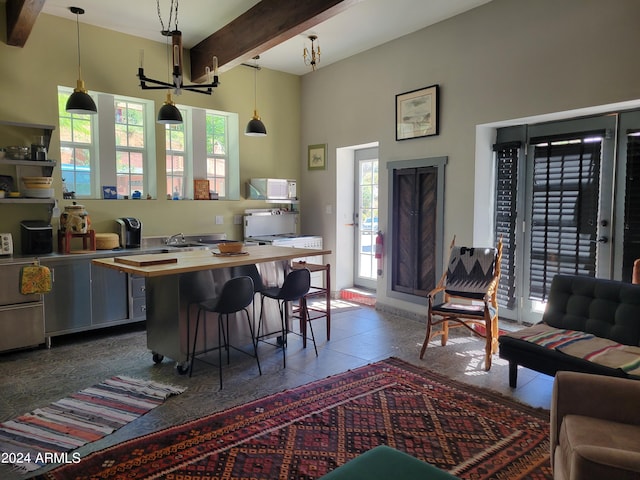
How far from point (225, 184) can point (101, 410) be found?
152 inches

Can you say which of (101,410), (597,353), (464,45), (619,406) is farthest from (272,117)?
(619,406)

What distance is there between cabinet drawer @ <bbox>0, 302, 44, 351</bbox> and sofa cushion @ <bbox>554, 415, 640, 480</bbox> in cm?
434

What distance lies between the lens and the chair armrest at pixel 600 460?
63.0 inches

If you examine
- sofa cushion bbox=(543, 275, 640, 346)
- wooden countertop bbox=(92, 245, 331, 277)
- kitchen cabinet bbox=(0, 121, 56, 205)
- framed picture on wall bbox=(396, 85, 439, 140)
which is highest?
framed picture on wall bbox=(396, 85, 439, 140)

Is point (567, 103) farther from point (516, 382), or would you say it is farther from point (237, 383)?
point (237, 383)

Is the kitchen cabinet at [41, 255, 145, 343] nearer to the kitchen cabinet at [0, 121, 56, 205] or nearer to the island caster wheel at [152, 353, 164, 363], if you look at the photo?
the kitchen cabinet at [0, 121, 56, 205]

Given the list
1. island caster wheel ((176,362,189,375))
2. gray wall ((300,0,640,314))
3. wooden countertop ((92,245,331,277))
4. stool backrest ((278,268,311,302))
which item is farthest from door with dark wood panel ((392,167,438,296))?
island caster wheel ((176,362,189,375))

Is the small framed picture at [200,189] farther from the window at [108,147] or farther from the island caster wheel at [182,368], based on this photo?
the island caster wheel at [182,368]

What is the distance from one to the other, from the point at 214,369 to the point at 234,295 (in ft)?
2.66

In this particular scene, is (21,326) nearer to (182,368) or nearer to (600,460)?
(182,368)

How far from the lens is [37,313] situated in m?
4.28

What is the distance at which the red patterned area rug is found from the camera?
2412 millimetres

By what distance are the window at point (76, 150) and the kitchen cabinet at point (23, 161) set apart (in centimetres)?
35

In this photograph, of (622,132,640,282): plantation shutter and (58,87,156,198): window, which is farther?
(58,87,156,198): window
